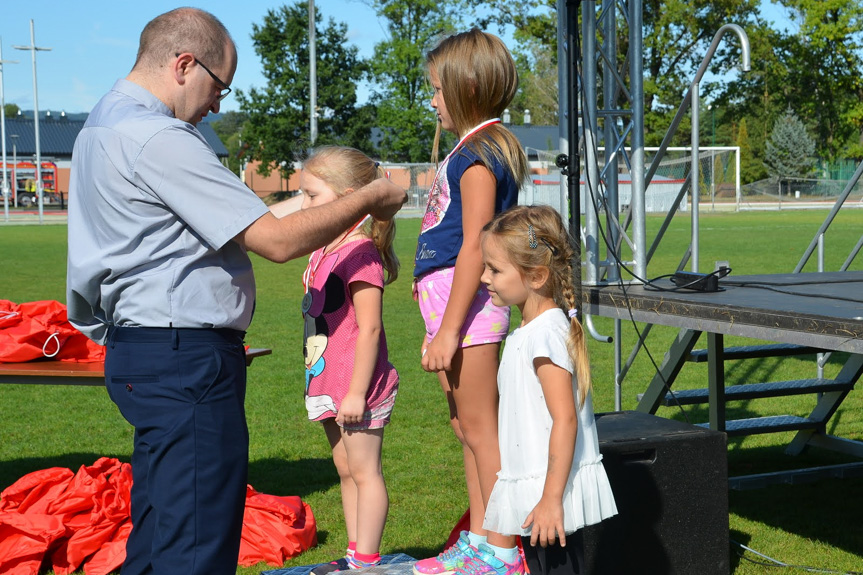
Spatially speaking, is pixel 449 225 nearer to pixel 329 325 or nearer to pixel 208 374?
pixel 329 325

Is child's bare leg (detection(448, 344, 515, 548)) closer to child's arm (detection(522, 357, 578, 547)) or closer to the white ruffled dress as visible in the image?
the white ruffled dress

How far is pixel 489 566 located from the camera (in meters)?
3.07

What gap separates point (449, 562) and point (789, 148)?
66788 millimetres

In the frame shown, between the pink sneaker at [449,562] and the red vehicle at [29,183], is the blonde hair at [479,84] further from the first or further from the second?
the red vehicle at [29,183]

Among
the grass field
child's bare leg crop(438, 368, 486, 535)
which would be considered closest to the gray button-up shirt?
child's bare leg crop(438, 368, 486, 535)

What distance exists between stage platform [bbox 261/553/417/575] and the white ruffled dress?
0.68 m

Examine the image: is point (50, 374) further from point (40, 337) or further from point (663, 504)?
point (663, 504)

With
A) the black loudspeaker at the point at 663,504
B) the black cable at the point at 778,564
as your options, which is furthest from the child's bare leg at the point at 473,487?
the black cable at the point at 778,564

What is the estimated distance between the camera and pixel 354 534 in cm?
354

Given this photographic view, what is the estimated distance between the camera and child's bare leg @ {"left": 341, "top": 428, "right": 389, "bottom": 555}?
3.37 metres

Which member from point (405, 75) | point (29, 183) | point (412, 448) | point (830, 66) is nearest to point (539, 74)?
point (405, 75)

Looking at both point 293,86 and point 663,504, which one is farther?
point 293,86

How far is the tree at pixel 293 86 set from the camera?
192 ft

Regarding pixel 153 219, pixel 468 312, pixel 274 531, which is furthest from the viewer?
pixel 274 531
